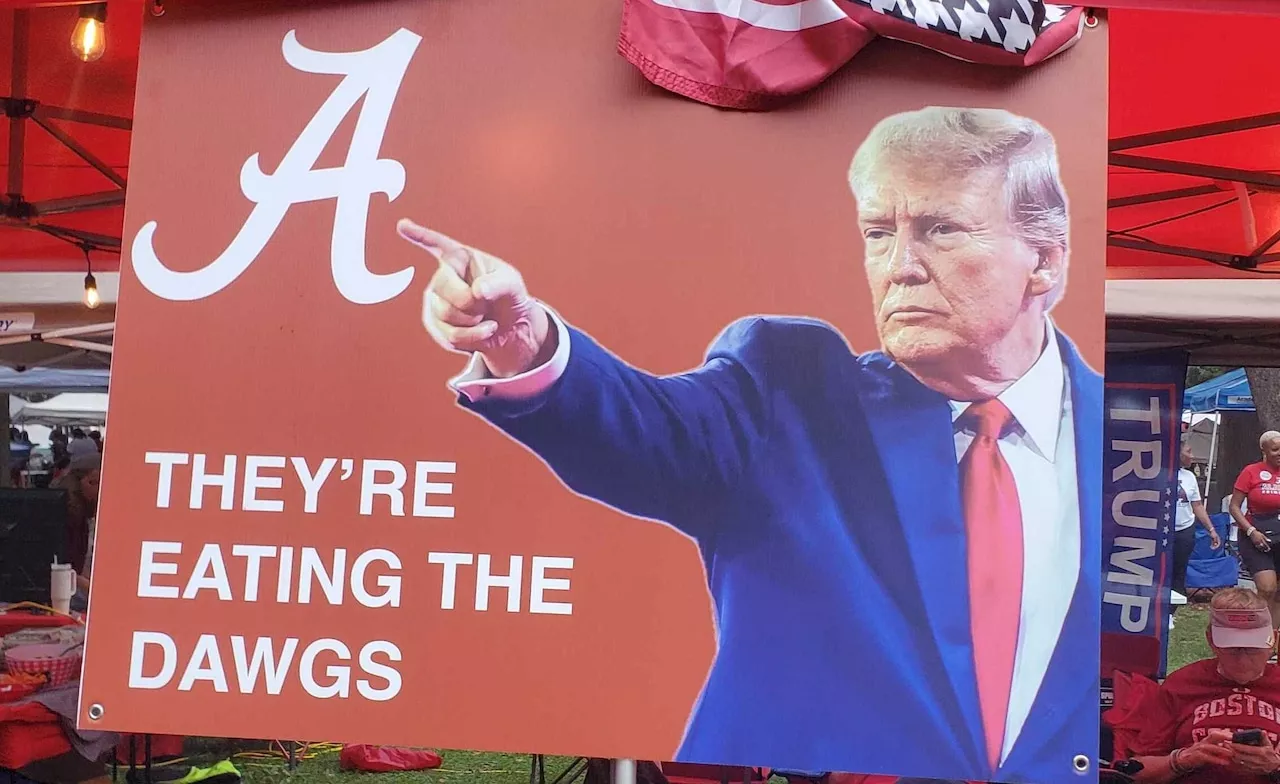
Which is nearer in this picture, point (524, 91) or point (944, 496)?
point (944, 496)

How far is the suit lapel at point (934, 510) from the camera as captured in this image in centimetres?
177

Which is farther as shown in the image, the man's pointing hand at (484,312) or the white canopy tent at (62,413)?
the white canopy tent at (62,413)

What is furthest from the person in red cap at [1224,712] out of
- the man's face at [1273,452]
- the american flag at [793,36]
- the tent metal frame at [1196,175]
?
the man's face at [1273,452]

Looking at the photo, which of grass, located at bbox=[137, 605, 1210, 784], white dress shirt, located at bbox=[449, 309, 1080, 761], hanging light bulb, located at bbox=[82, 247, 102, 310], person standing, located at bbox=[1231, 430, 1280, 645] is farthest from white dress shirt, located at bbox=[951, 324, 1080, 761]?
person standing, located at bbox=[1231, 430, 1280, 645]

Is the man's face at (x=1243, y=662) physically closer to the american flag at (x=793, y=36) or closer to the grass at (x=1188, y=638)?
the american flag at (x=793, y=36)

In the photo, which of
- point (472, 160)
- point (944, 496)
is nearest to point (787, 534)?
point (944, 496)

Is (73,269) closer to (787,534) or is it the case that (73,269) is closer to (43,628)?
(43,628)

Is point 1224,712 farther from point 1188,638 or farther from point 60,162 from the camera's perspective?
point 1188,638

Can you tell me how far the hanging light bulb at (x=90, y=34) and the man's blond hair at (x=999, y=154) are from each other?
2040 millimetres

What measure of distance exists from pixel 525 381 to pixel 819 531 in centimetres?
57

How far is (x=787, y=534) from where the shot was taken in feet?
6.02

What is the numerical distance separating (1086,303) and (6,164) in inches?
163

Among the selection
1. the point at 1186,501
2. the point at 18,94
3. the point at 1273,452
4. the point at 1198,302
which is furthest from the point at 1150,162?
the point at 1273,452

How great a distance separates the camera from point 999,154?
1854mm
